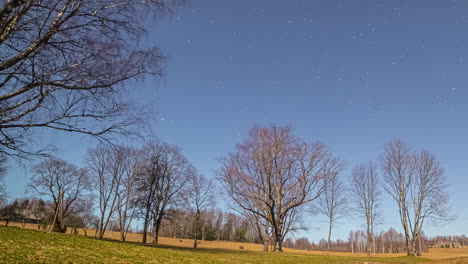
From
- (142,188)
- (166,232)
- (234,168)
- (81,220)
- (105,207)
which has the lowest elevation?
(166,232)

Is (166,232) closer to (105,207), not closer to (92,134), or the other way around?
(105,207)

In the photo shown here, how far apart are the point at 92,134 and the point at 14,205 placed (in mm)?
66095

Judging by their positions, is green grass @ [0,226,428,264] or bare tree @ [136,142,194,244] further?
bare tree @ [136,142,194,244]

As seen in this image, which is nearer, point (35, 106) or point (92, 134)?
point (35, 106)

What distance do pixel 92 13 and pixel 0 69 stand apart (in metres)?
1.94

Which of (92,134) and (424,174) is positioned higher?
(424,174)

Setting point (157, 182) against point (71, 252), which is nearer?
point (71, 252)

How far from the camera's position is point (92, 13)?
5.41 meters

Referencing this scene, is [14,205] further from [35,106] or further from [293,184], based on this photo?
[35,106]

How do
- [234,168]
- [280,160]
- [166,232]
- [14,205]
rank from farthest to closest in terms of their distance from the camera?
[166,232] → [14,205] → [280,160] → [234,168]

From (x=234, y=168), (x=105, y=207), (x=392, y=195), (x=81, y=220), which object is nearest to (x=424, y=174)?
(x=392, y=195)

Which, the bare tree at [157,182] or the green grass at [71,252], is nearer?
the green grass at [71,252]

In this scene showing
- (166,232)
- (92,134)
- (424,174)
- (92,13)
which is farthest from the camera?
(166,232)

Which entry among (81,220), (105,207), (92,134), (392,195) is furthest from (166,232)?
(92,134)
